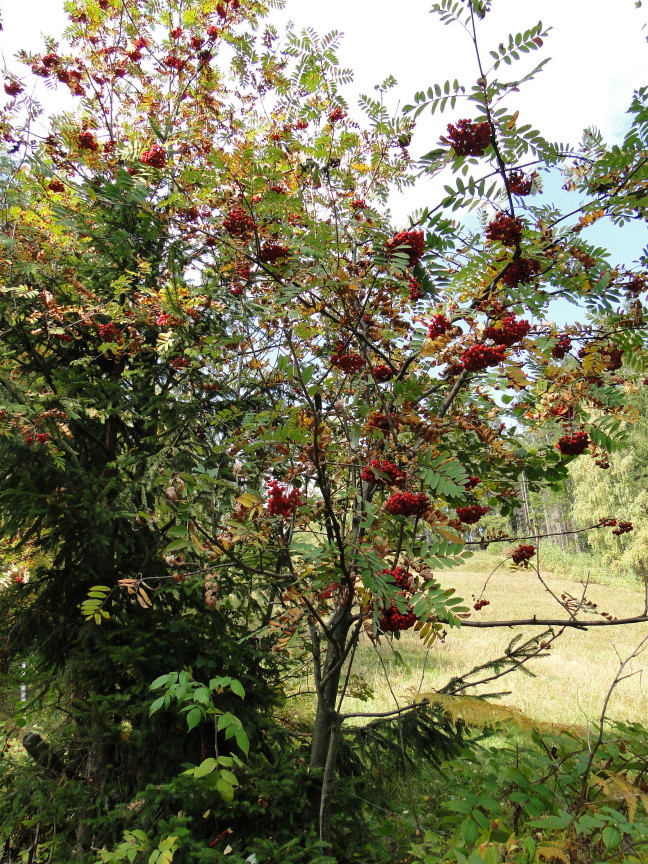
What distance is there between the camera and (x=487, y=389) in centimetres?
286

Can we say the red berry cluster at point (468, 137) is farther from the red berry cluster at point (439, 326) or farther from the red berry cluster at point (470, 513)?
the red berry cluster at point (470, 513)

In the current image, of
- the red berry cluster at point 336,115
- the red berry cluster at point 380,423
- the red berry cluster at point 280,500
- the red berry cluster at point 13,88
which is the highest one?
the red berry cluster at point 13,88

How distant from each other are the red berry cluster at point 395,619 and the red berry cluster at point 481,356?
2.76ft

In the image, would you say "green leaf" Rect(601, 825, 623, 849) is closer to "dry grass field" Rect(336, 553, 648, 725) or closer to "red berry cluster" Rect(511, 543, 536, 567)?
"red berry cluster" Rect(511, 543, 536, 567)

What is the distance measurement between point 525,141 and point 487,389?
132cm

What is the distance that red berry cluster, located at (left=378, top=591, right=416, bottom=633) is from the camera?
165cm

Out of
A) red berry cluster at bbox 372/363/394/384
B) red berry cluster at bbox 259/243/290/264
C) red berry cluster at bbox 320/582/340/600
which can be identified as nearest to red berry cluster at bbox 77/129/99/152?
red berry cluster at bbox 259/243/290/264

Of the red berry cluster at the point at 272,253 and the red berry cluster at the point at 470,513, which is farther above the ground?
the red berry cluster at the point at 272,253

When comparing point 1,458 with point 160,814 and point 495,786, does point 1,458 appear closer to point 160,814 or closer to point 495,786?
point 160,814

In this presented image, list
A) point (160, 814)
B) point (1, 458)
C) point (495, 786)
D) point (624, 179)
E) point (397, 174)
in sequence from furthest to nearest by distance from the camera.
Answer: point (397, 174), point (1, 458), point (160, 814), point (624, 179), point (495, 786)

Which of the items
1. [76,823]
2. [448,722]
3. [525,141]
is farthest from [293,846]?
[525,141]

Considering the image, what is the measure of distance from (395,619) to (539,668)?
28.9ft

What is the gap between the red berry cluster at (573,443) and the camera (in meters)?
2.09

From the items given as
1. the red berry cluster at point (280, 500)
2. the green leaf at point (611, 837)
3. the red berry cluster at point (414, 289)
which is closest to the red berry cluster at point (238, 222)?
the red berry cluster at point (414, 289)
